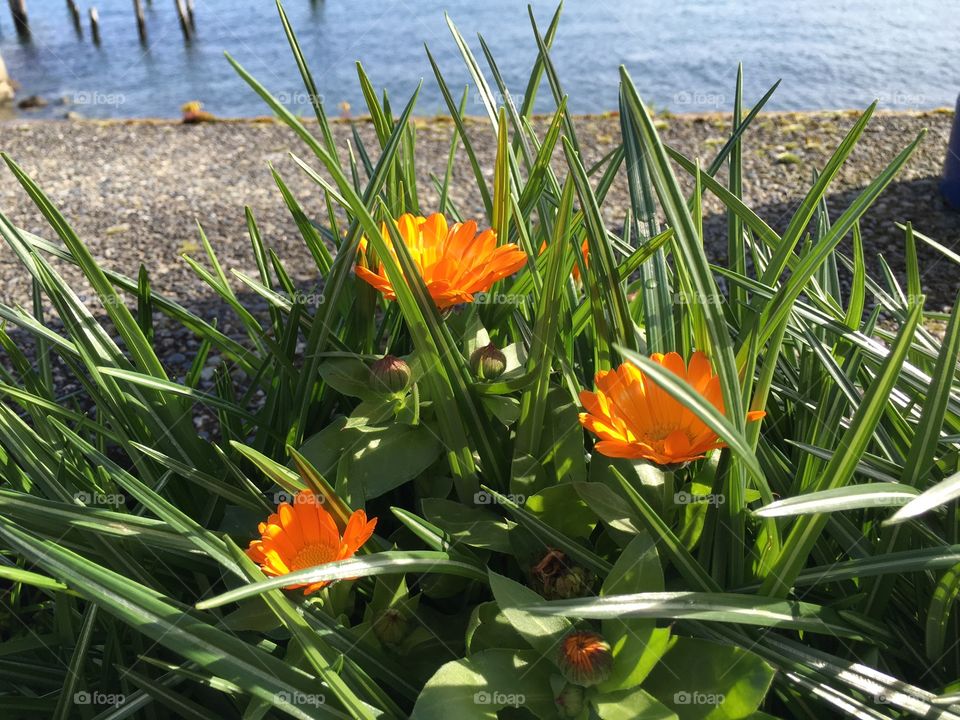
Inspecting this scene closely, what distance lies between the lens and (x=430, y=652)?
80 cm

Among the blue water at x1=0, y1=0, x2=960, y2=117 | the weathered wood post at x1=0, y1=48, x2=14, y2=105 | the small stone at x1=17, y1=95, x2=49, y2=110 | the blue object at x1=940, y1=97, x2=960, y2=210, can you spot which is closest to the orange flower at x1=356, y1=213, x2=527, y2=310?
the blue object at x1=940, y1=97, x2=960, y2=210

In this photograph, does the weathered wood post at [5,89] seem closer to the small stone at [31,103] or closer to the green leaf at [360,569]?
the small stone at [31,103]

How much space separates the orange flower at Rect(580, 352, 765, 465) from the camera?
69cm

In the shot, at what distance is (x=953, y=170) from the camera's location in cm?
269

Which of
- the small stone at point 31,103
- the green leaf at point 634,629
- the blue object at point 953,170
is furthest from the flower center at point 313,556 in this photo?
the small stone at point 31,103

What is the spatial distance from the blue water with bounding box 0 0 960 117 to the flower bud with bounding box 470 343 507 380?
12.3 ft

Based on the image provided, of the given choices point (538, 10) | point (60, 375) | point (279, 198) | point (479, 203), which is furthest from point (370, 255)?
point (538, 10)

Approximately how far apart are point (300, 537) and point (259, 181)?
2.79 metres

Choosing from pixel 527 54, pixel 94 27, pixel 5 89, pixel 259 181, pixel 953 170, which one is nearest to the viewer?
pixel 953 170

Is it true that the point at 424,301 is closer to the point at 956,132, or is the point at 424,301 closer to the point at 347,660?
the point at 347,660

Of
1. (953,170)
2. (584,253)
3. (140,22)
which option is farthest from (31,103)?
(584,253)

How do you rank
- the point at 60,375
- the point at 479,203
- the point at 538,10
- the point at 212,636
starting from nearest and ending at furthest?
the point at 212,636, the point at 60,375, the point at 479,203, the point at 538,10

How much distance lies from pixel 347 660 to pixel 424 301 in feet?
1.07

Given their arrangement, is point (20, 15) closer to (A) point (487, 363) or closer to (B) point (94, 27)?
(B) point (94, 27)
